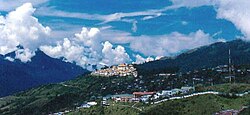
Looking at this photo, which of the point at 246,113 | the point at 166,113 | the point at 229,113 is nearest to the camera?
the point at 246,113

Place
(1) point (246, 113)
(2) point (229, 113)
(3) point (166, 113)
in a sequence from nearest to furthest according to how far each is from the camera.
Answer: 1. (1) point (246, 113)
2. (2) point (229, 113)
3. (3) point (166, 113)

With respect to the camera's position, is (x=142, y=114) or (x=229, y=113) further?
(x=142, y=114)

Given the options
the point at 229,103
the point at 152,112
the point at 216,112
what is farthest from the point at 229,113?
the point at 152,112

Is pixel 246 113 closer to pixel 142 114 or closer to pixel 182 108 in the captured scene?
pixel 182 108

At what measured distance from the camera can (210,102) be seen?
192250mm

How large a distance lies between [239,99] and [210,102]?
46.8 feet

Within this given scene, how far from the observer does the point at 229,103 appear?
193m

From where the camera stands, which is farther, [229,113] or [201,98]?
[201,98]

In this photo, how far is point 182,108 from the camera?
7569 inches

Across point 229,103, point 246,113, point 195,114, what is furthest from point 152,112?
point 246,113

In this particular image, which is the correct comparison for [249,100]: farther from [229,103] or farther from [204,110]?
[204,110]

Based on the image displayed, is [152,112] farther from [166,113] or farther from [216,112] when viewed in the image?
[216,112]

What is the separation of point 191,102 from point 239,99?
19.9 meters

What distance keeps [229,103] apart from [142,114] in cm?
3531
